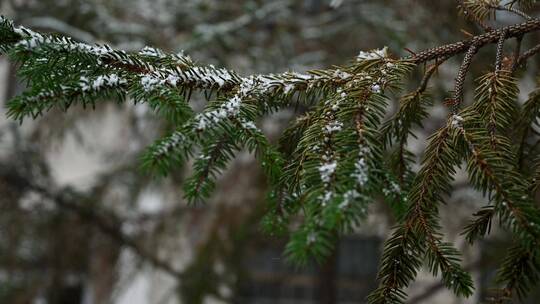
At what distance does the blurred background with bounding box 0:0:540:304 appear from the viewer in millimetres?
4527

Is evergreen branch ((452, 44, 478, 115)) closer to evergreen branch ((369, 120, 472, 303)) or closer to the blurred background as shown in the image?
evergreen branch ((369, 120, 472, 303))

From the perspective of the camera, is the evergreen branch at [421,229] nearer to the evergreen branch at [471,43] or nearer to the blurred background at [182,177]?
the evergreen branch at [471,43]

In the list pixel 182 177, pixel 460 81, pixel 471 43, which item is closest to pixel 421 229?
pixel 460 81

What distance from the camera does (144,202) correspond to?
8.65 m

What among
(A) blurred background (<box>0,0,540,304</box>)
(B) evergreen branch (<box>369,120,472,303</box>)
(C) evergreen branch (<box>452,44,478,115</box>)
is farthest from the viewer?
(A) blurred background (<box>0,0,540,304</box>)

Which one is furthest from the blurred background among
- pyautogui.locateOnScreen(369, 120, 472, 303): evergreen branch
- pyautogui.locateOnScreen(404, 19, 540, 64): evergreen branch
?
pyautogui.locateOnScreen(369, 120, 472, 303): evergreen branch

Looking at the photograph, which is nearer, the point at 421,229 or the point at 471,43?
the point at 421,229

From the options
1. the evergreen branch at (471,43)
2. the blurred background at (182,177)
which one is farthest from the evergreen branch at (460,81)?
the blurred background at (182,177)

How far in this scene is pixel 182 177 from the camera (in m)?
5.69

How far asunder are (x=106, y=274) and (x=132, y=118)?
5.31 ft

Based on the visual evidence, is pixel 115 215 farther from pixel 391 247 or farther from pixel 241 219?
pixel 391 247

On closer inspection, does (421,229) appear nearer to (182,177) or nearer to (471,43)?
(471,43)

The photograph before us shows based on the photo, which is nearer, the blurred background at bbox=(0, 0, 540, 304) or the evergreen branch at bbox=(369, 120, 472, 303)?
the evergreen branch at bbox=(369, 120, 472, 303)

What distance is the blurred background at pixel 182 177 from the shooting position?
453cm
